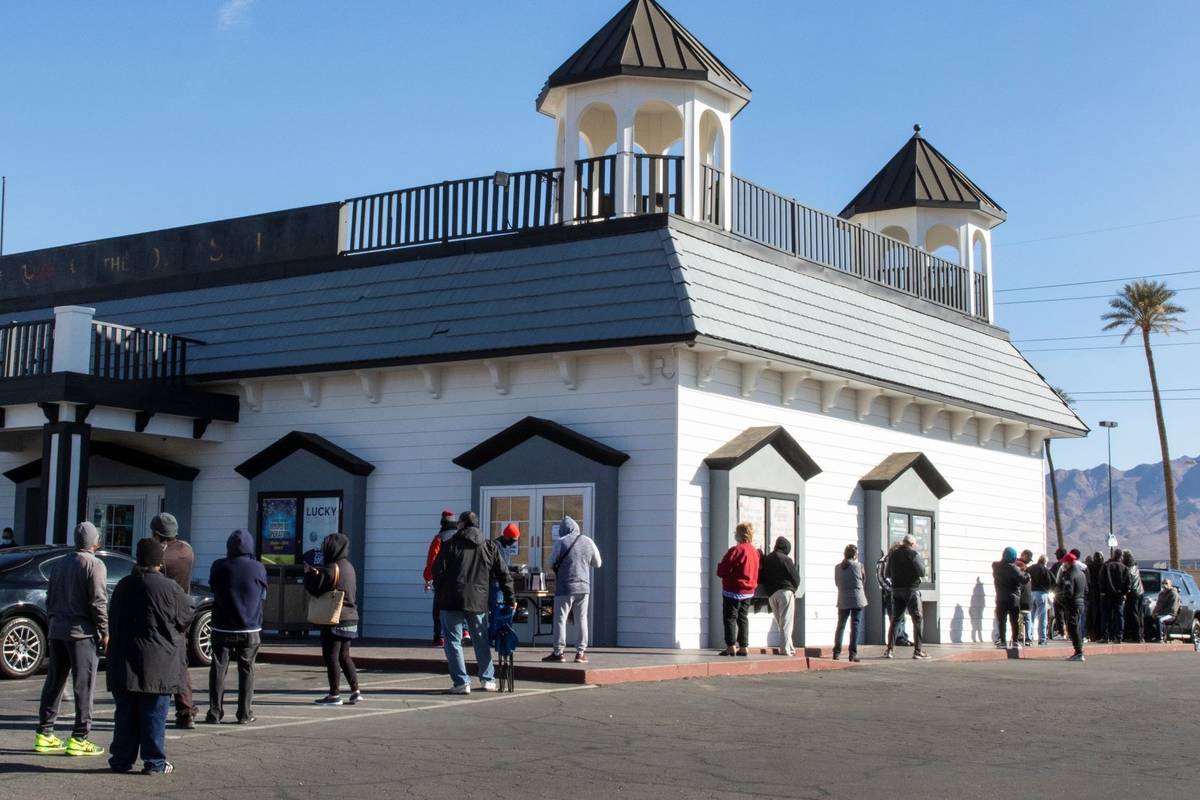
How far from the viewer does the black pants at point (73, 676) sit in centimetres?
1047

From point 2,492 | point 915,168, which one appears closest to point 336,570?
point 2,492

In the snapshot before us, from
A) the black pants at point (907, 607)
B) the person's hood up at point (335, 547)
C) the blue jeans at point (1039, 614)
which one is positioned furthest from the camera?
the blue jeans at point (1039, 614)

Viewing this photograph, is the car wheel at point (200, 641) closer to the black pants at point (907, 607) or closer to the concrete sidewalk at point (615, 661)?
the concrete sidewalk at point (615, 661)

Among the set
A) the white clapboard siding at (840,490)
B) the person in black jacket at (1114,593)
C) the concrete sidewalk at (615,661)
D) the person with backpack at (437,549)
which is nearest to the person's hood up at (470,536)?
the concrete sidewalk at (615,661)

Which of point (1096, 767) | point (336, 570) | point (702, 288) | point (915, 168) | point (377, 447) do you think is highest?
point (915, 168)

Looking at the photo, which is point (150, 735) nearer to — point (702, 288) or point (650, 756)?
point (650, 756)

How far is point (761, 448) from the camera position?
1927 cm

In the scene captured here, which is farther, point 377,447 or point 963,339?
point 963,339

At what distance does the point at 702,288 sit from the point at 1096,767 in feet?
31.8

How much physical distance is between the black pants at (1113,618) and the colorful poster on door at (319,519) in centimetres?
1468

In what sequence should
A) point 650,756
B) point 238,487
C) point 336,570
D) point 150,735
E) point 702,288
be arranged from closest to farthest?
point 150,735 → point 650,756 → point 336,570 → point 702,288 → point 238,487

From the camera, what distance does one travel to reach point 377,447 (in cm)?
2102

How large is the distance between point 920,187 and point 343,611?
18.7 meters

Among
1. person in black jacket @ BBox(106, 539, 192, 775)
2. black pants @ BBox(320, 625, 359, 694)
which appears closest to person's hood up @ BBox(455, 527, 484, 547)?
black pants @ BBox(320, 625, 359, 694)
